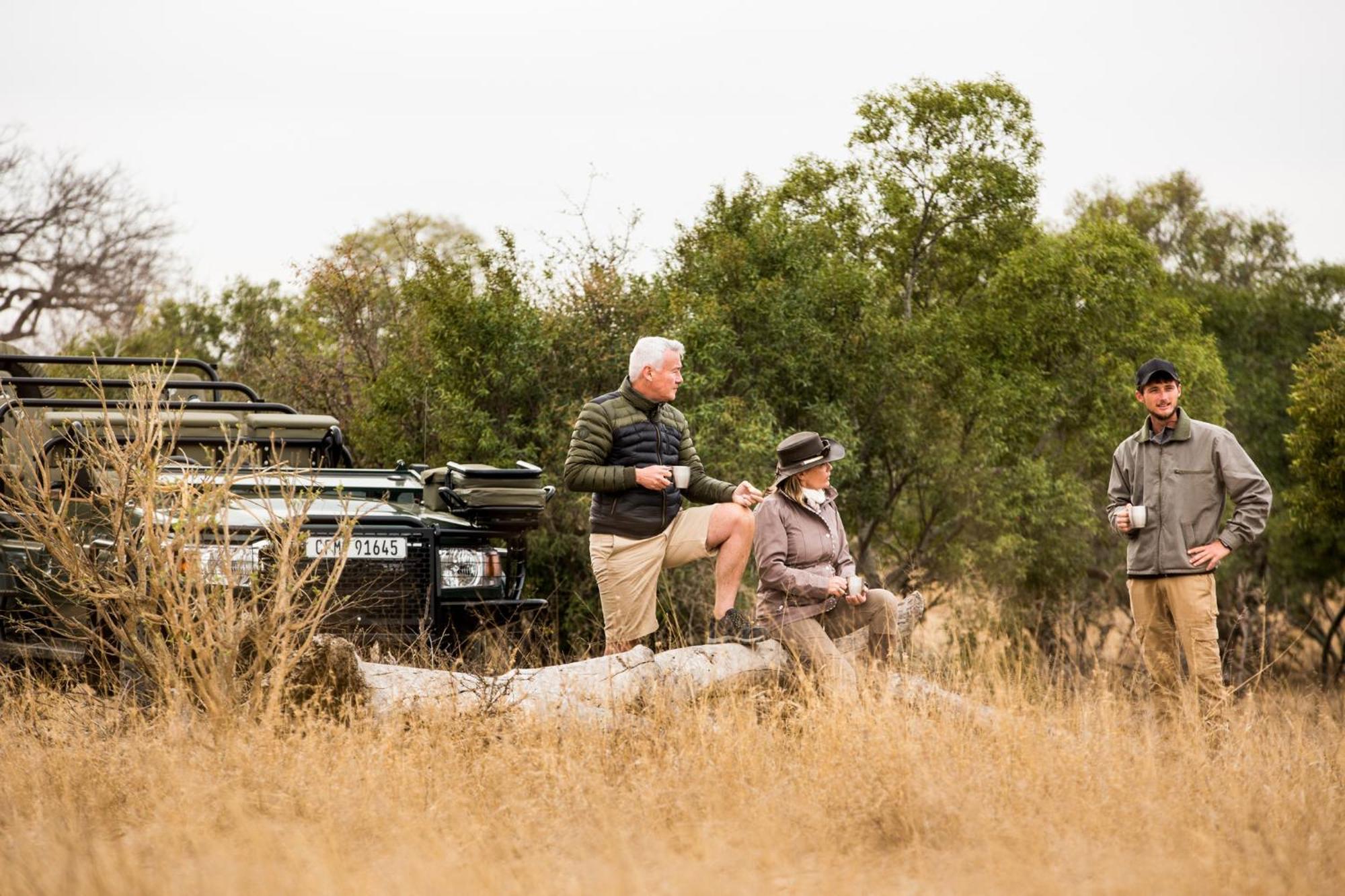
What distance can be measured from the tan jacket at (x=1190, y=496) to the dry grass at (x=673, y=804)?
831 millimetres

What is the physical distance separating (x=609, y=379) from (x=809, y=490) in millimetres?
6063

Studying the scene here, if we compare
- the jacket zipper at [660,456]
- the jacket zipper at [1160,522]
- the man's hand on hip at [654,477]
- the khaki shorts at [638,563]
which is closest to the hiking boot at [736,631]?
the khaki shorts at [638,563]

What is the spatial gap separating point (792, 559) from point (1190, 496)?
1.77 meters

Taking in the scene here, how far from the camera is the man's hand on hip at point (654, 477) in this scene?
267 inches

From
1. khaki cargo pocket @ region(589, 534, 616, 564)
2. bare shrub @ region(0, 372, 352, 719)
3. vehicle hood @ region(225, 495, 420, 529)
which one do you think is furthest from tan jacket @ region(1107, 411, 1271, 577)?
bare shrub @ region(0, 372, 352, 719)

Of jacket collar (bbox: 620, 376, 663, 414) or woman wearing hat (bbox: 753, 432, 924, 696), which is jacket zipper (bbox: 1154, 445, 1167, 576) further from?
jacket collar (bbox: 620, 376, 663, 414)

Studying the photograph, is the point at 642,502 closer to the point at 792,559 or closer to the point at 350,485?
the point at 792,559

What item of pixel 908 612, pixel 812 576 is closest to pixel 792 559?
pixel 812 576

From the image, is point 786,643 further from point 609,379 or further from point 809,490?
point 609,379

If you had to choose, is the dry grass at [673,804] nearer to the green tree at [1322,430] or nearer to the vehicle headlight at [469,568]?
the vehicle headlight at [469,568]

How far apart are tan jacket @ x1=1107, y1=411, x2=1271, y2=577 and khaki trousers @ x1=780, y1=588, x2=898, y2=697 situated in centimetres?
108

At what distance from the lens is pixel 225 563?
231 inches

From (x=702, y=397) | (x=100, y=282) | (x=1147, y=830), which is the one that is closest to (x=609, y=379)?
(x=702, y=397)

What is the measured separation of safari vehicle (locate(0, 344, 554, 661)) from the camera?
6.69 metres
